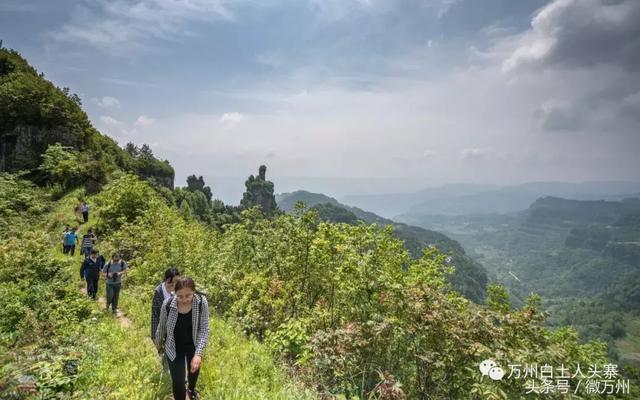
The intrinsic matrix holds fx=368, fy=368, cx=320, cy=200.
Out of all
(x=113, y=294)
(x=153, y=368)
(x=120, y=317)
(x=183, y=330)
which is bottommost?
(x=120, y=317)

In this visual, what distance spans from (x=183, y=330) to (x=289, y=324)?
4787mm

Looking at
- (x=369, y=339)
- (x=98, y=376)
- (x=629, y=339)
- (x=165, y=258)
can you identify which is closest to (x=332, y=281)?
(x=369, y=339)

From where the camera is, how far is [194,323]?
18.7 ft

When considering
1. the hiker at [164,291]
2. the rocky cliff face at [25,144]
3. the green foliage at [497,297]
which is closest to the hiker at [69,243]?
the hiker at [164,291]

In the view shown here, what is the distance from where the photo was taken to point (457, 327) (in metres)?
7.16

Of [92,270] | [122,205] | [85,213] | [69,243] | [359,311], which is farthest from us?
[85,213]

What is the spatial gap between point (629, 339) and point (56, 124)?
231 metres
